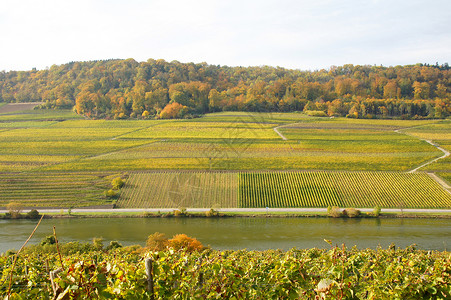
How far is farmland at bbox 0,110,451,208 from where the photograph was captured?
38.1 m

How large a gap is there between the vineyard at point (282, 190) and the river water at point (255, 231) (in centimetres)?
432

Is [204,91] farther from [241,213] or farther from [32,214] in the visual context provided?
[32,214]

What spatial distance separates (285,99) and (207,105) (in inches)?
760

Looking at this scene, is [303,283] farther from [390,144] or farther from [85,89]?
[85,89]

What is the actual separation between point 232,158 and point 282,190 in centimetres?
1182

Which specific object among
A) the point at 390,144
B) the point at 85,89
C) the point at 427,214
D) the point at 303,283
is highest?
the point at 85,89

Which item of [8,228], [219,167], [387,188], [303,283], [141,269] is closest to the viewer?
[141,269]

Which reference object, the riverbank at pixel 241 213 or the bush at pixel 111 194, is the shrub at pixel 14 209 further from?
the bush at pixel 111 194

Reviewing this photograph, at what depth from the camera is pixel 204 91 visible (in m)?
88.6

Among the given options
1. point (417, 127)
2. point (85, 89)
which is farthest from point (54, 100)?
point (417, 127)

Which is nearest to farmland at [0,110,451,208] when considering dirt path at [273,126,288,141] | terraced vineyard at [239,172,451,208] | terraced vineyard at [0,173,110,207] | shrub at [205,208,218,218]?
terraced vineyard at [239,172,451,208]

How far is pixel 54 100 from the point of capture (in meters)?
90.5

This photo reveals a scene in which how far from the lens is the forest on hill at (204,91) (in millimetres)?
83250

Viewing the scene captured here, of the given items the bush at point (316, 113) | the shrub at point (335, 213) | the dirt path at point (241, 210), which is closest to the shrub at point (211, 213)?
the dirt path at point (241, 210)
